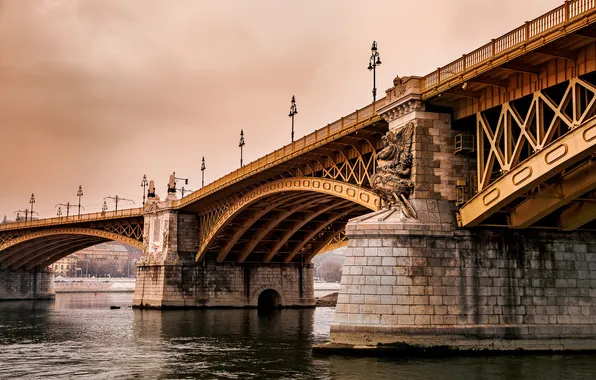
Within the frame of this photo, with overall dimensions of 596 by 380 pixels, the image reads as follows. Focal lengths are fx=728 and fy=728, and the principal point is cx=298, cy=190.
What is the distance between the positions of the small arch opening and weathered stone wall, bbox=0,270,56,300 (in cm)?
4472

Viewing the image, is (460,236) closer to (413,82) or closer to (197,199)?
(413,82)

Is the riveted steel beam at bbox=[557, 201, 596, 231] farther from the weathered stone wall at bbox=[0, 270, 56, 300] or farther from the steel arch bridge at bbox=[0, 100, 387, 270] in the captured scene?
the weathered stone wall at bbox=[0, 270, 56, 300]

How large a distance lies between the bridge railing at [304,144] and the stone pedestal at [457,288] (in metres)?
7.87

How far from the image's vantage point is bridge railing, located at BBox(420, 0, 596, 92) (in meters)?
23.6

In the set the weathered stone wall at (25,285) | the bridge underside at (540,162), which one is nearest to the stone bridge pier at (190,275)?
the weathered stone wall at (25,285)

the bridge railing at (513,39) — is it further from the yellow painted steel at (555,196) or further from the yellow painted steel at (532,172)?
the yellow painted steel at (555,196)

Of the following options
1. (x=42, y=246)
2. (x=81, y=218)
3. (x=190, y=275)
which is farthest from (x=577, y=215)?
(x=42, y=246)

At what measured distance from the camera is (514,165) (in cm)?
2727

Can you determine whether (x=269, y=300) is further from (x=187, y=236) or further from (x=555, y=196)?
(x=555, y=196)

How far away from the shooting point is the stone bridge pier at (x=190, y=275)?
70312 millimetres

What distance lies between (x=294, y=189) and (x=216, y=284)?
85.8ft

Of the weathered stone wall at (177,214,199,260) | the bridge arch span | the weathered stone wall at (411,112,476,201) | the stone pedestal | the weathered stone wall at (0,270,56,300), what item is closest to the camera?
the stone pedestal

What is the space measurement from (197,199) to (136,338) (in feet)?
81.6

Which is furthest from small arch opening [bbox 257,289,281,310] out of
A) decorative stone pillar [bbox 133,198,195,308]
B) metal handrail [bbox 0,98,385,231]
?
metal handrail [bbox 0,98,385,231]
